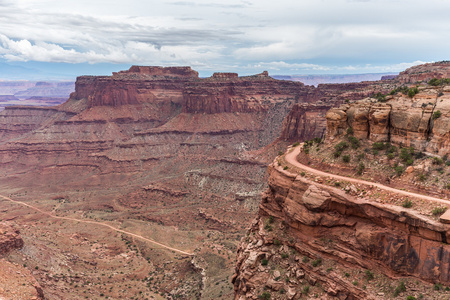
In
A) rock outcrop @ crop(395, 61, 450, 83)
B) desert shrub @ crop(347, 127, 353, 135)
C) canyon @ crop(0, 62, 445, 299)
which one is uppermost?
rock outcrop @ crop(395, 61, 450, 83)

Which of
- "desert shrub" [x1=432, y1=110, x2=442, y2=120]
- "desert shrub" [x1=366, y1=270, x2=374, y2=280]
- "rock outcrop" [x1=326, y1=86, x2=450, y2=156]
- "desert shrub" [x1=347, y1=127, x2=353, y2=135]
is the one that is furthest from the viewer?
"desert shrub" [x1=347, y1=127, x2=353, y2=135]

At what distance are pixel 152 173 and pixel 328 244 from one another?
103 meters

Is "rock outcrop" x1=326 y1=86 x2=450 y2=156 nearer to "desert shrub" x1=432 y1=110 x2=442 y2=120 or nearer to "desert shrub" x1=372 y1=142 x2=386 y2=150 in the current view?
"desert shrub" x1=432 y1=110 x2=442 y2=120

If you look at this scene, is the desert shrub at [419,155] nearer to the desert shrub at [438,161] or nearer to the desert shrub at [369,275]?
the desert shrub at [438,161]

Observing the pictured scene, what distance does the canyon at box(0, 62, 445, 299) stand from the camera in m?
54.1

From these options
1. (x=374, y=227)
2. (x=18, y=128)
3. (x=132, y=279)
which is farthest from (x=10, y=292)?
(x=18, y=128)

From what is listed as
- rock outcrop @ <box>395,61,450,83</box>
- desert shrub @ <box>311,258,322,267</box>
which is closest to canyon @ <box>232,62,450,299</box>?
desert shrub @ <box>311,258,322,267</box>

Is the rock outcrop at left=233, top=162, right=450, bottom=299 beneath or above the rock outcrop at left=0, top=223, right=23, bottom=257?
above

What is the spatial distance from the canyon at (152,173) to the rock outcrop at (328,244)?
3.48 feet

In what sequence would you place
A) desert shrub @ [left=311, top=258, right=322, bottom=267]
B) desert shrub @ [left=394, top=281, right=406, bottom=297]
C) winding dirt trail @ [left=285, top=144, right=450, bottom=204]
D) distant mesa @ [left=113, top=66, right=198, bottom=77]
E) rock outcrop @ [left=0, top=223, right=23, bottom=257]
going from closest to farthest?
desert shrub @ [left=394, top=281, right=406, bottom=297] → winding dirt trail @ [left=285, top=144, right=450, bottom=204] → desert shrub @ [left=311, top=258, right=322, bottom=267] → rock outcrop @ [left=0, top=223, right=23, bottom=257] → distant mesa @ [left=113, top=66, right=198, bottom=77]

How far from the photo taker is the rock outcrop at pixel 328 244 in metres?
23.5

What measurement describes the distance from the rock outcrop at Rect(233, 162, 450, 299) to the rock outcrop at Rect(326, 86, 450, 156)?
826 centimetres

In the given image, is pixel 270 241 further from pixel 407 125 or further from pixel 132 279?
pixel 132 279

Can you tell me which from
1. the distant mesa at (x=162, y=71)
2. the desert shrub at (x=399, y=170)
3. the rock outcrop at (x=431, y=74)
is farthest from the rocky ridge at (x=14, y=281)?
the distant mesa at (x=162, y=71)
